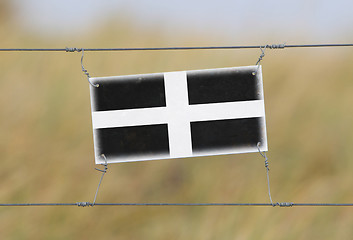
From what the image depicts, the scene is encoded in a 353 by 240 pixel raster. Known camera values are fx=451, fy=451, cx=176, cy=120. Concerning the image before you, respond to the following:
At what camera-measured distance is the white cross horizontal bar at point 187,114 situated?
1594 millimetres

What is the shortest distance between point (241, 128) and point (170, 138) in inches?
10.1

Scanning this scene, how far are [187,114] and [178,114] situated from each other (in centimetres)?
3

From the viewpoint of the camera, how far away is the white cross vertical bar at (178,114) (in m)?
1.60

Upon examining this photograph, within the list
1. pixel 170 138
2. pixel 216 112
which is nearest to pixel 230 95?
pixel 216 112

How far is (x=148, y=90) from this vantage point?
1.61 m

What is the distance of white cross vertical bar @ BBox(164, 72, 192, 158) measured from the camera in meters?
1.60

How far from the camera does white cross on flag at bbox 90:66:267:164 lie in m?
1.59

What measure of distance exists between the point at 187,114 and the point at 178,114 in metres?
0.03

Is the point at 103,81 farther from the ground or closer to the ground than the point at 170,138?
farther from the ground

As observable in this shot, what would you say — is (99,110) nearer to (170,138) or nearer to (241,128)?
(170,138)

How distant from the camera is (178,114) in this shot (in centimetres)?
162

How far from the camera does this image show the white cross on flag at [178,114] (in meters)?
1.59

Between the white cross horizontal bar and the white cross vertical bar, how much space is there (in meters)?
0.01

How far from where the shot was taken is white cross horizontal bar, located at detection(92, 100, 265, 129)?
1.59m
